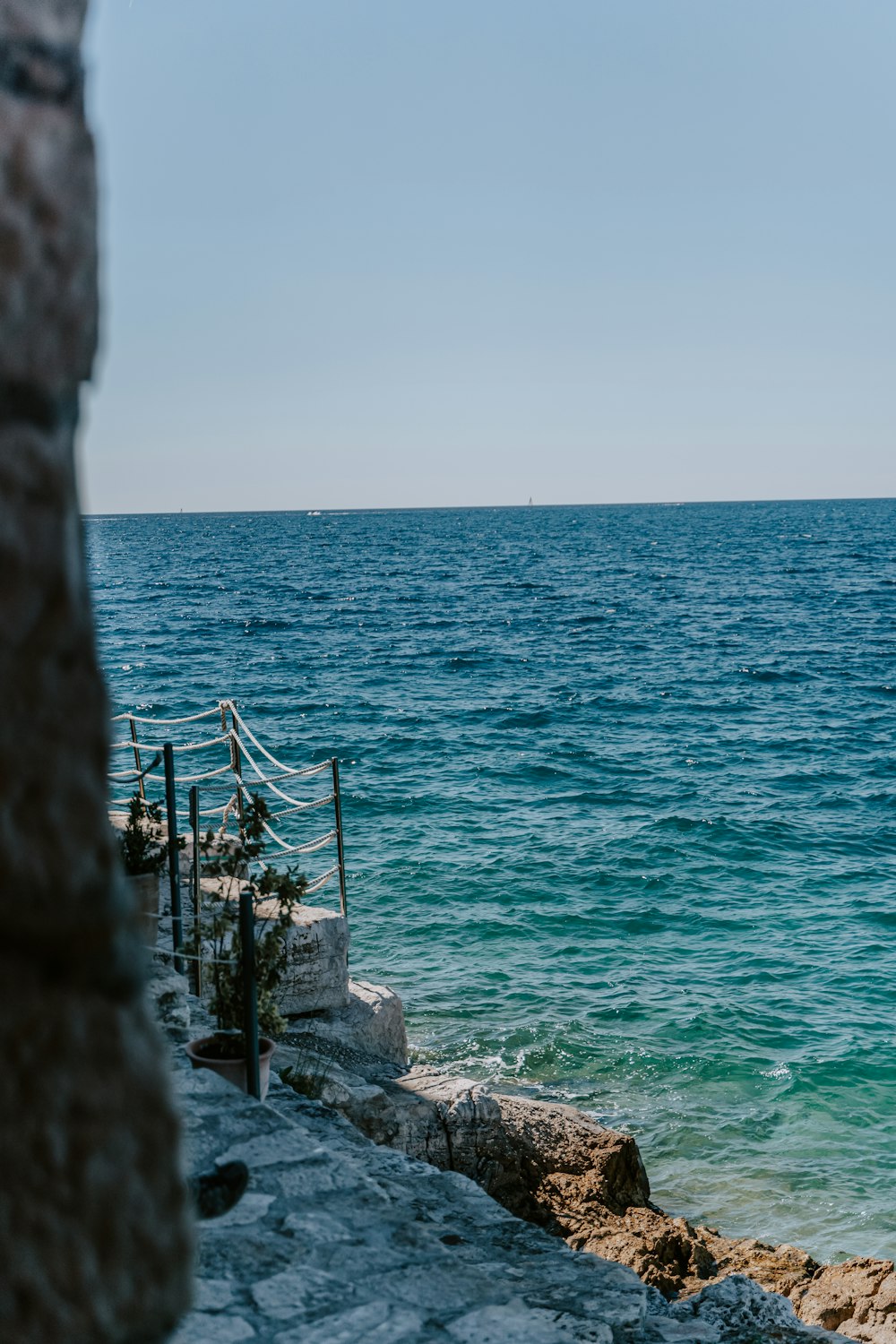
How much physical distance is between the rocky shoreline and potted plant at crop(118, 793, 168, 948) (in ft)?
3.57

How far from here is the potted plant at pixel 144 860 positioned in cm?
624

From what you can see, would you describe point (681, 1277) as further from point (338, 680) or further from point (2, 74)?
point (338, 680)

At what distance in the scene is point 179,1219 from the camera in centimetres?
94

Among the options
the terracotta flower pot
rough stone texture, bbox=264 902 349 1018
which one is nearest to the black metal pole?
rough stone texture, bbox=264 902 349 1018

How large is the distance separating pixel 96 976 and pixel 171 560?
84.1 meters

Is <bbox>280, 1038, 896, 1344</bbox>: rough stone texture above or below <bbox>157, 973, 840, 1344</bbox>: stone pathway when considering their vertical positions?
below

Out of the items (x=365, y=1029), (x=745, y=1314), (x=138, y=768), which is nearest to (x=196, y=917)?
(x=365, y=1029)

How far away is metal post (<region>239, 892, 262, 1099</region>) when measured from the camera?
4.76 meters

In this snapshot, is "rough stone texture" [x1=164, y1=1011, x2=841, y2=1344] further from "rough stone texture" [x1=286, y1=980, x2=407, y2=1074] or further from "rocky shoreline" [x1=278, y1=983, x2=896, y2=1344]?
"rough stone texture" [x1=286, y1=980, x2=407, y2=1074]

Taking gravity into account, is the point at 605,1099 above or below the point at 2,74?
below

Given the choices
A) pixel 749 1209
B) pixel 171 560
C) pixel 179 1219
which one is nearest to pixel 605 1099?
pixel 749 1209

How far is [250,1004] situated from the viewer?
477 centimetres

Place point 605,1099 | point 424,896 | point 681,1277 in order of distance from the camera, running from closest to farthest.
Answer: point 681,1277, point 605,1099, point 424,896

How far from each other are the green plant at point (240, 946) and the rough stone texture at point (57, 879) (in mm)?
4006
